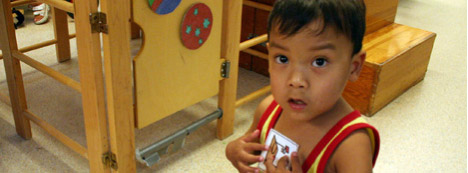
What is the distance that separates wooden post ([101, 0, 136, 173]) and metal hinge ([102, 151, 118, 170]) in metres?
0.02

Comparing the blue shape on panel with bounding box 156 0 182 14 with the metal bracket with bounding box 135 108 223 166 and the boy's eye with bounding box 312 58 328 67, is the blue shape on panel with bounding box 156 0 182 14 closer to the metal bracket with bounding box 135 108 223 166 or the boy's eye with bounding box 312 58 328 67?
the metal bracket with bounding box 135 108 223 166

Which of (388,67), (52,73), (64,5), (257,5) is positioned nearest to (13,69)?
(52,73)

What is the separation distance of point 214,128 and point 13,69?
791mm

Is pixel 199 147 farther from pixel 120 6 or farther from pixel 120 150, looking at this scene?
pixel 120 6

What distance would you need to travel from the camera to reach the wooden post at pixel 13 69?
155 cm

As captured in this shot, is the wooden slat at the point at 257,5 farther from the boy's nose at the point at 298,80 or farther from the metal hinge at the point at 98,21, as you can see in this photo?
the boy's nose at the point at 298,80

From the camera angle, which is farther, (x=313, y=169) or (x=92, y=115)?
(x=92, y=115)

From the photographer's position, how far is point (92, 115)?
4.44ft

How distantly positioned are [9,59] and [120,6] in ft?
2.15

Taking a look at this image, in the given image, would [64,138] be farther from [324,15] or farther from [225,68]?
[324,15]

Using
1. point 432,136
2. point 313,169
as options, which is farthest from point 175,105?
point 432,136

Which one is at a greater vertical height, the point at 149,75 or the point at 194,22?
the point at 194,22

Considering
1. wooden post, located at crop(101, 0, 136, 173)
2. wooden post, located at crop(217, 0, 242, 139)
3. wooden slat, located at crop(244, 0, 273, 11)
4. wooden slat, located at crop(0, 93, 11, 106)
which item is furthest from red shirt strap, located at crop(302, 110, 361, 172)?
wooden slat, located at crop(0, 93, 11, 106)

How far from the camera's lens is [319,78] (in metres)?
0.69
